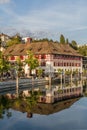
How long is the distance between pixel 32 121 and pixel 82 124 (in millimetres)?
4958

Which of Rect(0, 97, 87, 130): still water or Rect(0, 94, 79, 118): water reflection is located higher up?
Rect(0, 94, 79, 118): water reflection

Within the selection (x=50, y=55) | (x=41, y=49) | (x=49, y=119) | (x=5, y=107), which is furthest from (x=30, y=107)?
(x=41, y=49)

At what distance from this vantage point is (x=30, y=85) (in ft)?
249

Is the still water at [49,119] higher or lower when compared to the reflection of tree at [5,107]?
lower

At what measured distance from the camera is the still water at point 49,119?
31433 mm

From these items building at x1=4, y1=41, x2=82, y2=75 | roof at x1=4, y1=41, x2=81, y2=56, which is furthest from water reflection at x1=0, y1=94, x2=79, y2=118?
roof at x1=4, y1=41, x2=81, y2=56

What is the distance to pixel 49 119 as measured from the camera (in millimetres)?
35219

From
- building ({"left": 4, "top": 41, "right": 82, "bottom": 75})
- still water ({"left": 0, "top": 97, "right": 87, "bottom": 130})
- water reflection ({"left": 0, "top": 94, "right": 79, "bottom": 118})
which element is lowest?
still water ({"left": 0, "top": 97, "right": 87, "bottom": 130})

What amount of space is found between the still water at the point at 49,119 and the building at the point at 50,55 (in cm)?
6288

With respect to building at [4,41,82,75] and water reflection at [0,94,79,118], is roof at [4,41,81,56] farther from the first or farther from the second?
water reflection at [0,94,79,118]

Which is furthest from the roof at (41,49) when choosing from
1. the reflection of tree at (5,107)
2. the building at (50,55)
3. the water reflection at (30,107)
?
the water reflection at (30,107)

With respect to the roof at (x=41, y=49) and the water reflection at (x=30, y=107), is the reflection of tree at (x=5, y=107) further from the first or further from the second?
the roof at (x=41, y=49)

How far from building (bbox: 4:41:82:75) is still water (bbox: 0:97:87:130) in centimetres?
6288

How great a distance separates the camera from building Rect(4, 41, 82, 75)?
347ft
